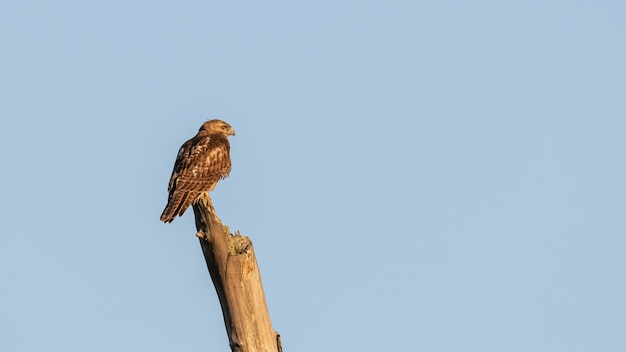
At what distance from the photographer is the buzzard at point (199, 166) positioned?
11.8m

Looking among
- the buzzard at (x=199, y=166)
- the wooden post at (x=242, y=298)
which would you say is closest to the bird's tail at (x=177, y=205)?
the buzzard at (x=199, y=166)

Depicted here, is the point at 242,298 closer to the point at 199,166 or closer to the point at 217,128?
the point at 199,166

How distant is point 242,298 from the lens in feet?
24.4

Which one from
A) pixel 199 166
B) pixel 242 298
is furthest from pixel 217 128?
pixel 242 298

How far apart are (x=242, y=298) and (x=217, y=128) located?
7.19 m

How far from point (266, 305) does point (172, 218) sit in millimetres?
4462

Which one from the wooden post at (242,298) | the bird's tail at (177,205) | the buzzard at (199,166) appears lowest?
the wooden post at (242,298)

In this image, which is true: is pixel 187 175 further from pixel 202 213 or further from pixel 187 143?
pixel 202 213

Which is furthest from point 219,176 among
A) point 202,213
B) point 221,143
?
point 202,213

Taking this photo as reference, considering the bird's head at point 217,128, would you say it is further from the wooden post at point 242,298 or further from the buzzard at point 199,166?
the wooden post at point 242,298

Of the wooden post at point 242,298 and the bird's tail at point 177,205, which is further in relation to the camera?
the bird's tail at point 177,205

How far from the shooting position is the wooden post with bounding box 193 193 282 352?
7.43 meters

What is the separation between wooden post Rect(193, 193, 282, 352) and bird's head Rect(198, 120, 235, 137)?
265 inches

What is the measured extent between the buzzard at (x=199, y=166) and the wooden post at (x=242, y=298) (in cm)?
392
